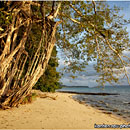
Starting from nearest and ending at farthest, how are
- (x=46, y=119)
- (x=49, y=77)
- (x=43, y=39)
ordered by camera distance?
1. (x=46, y=119)
2. (x=43, y=39)
3. (x=49, y=77)

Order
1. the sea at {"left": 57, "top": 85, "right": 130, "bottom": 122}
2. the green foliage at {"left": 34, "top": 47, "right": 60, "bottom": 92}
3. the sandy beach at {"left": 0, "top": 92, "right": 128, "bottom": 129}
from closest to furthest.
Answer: the sandy beach at {"left": 0, "top": 92, "right": 128, "bottom": 129}, the sea at {"left": 57, "top": 85, "right": 130, "bottom": 122}, the green foliage at {"left": 34, "top": 47, "right": 60, "bottom": 92}

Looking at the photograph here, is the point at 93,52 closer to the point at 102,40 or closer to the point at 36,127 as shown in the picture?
the point at 102,40

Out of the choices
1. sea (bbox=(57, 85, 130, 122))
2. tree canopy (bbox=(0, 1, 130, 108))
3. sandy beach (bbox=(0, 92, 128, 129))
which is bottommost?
sea (bbox=(57, 85, 130, 122))

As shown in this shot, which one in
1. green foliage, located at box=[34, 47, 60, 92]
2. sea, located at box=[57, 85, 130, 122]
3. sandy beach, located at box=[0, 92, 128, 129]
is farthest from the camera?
green foliage, located at box=[34, 47, 60, 92]

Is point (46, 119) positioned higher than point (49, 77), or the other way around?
point (46, 119)

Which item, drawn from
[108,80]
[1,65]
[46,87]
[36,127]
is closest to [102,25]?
[108,80]

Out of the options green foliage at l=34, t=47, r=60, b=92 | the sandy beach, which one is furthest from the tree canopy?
green foliage at l=34, t=47, r=60, b=92

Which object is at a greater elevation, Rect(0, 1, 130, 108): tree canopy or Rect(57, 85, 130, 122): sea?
Rect(0, 1, 130, 108): tree canopy

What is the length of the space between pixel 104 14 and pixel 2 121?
23.5 feet

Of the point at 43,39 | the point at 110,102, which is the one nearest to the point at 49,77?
the point at 110,102

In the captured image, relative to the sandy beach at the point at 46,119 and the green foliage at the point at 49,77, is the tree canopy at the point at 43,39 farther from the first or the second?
the green foliage at the point at 49,77

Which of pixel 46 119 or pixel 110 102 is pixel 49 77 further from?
pixel 46 119

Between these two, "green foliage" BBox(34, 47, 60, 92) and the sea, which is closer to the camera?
the sea

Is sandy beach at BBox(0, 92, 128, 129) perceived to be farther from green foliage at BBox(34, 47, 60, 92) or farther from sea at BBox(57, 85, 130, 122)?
green foliage at BBox(34, 47, 60, 92)
